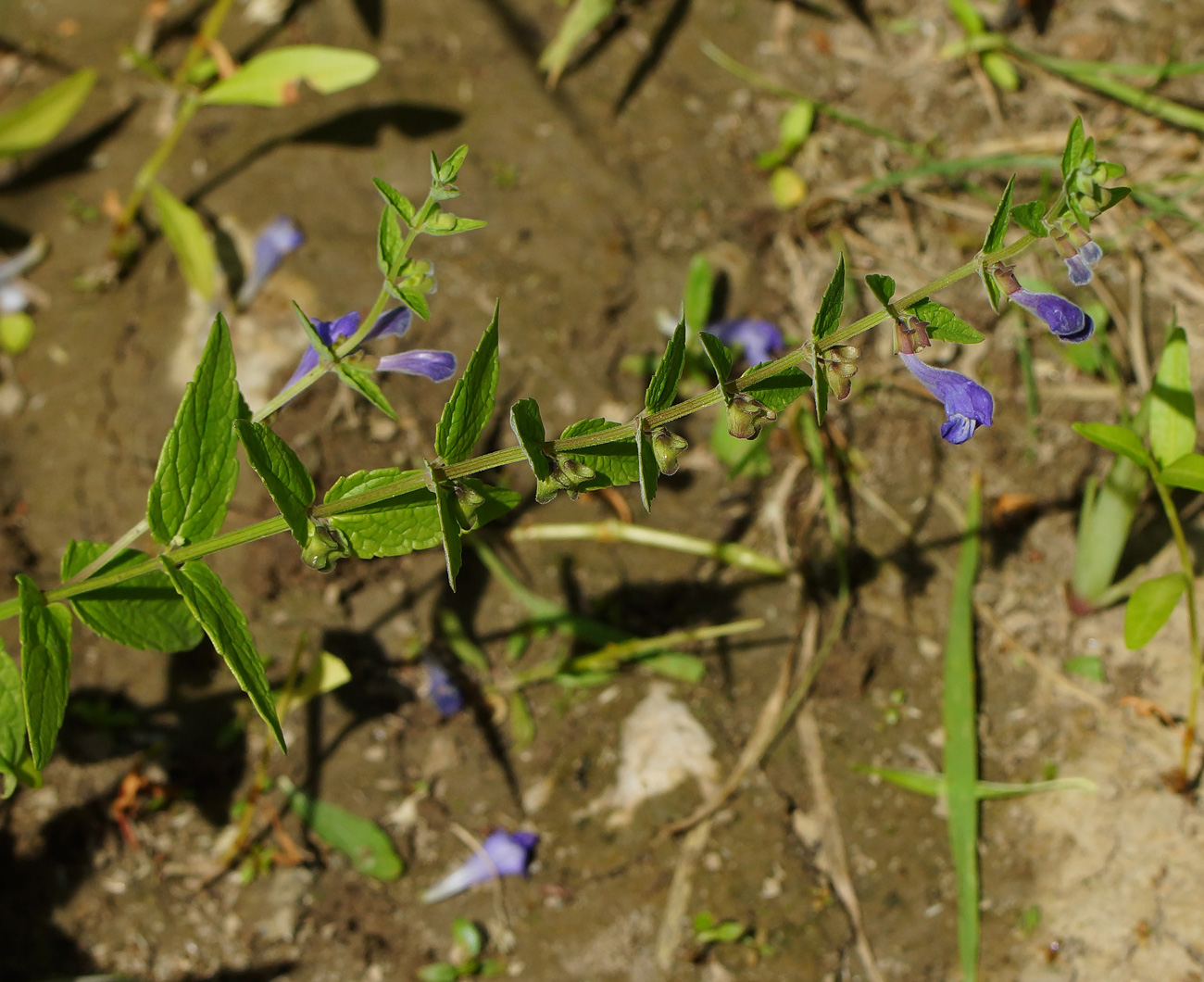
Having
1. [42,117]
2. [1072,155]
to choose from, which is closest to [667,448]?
[1072,155]

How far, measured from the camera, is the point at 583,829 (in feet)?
11.1

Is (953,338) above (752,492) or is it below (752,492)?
above

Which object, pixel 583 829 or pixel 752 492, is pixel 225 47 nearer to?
pixel 752 492

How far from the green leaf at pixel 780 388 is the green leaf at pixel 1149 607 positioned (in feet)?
4.15

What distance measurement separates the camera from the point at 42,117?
157 inches

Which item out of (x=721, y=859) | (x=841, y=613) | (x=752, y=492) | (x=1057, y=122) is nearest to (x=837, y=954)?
(x=721, y=859)

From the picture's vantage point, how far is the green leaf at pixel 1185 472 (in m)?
2.39

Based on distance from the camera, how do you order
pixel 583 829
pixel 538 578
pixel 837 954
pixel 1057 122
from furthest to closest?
pixel 1057 122 → pixel 538 578 → pixel 583 829 → pixel 837 954

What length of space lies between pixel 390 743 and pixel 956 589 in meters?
2.22

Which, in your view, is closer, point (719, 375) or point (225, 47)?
point (719, 375)

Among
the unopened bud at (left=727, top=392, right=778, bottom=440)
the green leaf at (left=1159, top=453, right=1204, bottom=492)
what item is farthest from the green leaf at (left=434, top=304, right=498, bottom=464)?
the green leaf at (left=1159, top=453, right=1204, bottom=492)

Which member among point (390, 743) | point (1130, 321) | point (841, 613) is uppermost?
point (1130, 321)

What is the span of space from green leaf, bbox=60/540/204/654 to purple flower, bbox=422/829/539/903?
54.8 inches

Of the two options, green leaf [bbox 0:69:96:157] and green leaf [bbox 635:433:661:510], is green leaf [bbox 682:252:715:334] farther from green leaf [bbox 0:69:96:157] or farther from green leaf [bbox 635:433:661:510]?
green leaf [bbox 0:69:96:157]
